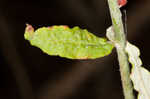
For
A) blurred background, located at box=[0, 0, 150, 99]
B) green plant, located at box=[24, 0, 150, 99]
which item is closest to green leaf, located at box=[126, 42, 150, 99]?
green plant, located at box=[24, 0, 150, 99]

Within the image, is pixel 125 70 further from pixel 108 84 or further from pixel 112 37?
pixel 108 84

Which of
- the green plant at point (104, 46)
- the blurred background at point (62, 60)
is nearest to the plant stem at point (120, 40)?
the green plant at point (104, 46)

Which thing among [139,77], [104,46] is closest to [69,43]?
[104,46]

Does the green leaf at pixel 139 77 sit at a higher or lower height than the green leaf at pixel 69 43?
lower

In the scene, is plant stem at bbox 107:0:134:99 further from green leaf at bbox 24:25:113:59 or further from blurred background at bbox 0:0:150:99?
blurred background at bbox 0:0:150:99

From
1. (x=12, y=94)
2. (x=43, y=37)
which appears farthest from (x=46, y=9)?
(x=43, y=37)

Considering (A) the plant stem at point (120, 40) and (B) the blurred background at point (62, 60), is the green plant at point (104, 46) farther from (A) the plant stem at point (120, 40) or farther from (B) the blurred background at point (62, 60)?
(B) the blurred background at point (62, 60)

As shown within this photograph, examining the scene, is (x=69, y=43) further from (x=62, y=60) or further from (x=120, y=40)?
(x=62, y=60)

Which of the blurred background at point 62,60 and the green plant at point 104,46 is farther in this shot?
the blurred background at point 62,60

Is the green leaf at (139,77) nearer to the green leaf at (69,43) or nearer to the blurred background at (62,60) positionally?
the green leaf at (69,43)
